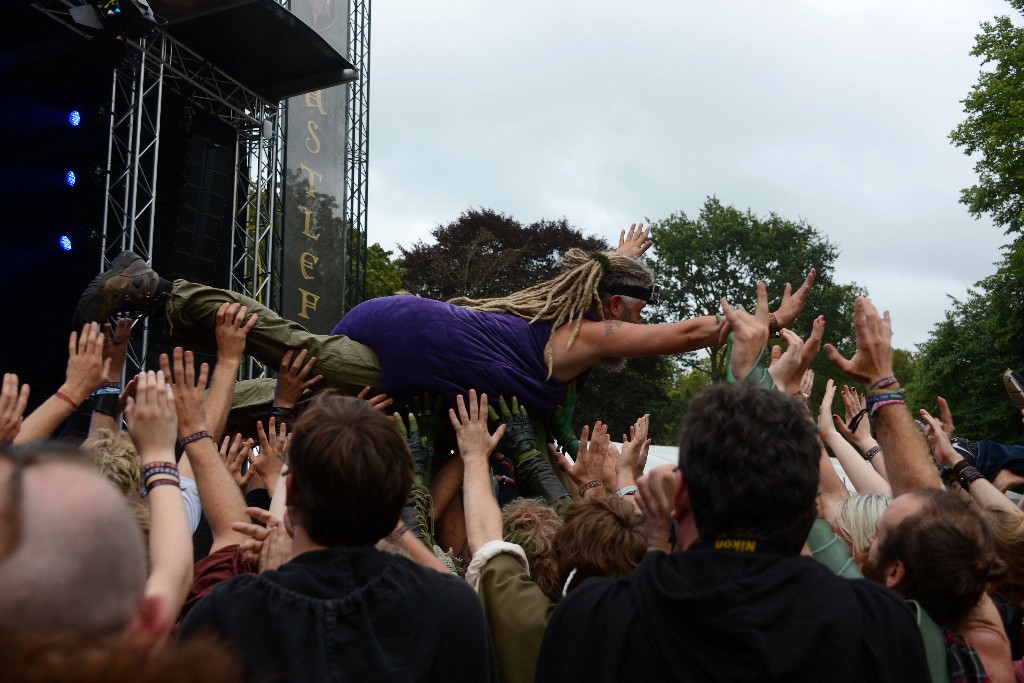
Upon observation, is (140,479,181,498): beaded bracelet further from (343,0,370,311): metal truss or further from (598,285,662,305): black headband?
(343,0,370,311): metal truss

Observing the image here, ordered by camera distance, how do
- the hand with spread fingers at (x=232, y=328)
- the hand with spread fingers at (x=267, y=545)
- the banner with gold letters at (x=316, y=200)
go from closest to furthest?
the hand with spread fingers at (x=267, y=545)
the hand with spread fingers at (x=232, y=328)
the banner with gold letters at (x=316, y=200)

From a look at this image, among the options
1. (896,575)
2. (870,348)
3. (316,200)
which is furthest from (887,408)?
(316,200)

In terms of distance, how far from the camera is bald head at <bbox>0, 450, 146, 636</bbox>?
2.77ft

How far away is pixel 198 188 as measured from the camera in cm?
1107

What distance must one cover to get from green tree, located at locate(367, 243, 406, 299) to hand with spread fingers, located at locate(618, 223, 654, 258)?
21.6m

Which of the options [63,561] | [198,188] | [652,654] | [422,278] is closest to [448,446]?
[652,654]

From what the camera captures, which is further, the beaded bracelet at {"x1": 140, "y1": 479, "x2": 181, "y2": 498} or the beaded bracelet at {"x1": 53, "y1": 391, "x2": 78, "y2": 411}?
the beaded bracelet at {"x1": 53, "y1": 391, "x2": 78, "y2": 411}

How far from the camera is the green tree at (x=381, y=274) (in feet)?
86.3

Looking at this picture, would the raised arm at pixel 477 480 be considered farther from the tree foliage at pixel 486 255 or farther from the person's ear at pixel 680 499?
the tree foliage at pixel 486 255

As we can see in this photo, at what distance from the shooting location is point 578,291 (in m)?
3.59

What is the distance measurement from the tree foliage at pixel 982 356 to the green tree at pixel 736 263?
9.31 metres

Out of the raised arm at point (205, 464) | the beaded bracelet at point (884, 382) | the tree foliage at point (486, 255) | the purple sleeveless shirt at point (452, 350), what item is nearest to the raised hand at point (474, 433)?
the purple sleeveless shirt at point (452, 350)

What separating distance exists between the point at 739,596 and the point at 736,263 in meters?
32.5

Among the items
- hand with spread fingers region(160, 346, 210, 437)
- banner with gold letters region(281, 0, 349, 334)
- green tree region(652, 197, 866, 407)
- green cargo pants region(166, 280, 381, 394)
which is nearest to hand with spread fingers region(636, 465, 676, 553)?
hand with spread fingers region(160, 346, 210, 437)
